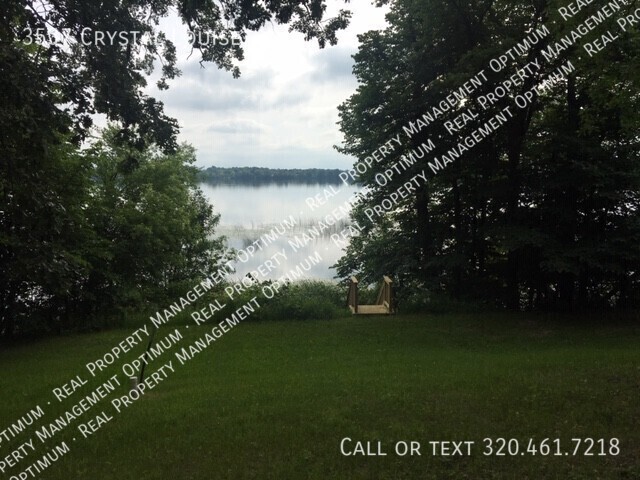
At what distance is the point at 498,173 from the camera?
47.5ft

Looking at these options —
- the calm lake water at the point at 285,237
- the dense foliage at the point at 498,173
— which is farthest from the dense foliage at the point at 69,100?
the calm lake water at the point at 285,237

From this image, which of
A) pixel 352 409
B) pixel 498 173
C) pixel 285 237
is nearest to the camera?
pixel 352 409

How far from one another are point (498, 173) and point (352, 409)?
10.3 m

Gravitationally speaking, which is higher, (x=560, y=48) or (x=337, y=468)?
(x=560, y=48)

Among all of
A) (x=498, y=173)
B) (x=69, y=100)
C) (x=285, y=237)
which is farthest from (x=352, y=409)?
(x=285, y=237)

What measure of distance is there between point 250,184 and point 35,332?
308 feet

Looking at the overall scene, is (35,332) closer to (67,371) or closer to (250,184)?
(67,371)

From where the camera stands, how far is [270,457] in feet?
17.1

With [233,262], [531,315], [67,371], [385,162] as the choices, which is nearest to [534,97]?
[385,162]

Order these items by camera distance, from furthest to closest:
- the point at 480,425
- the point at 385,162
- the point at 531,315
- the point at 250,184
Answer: the point at 250,184, the point at 385,162, the point at 531,315, the point at 480,425

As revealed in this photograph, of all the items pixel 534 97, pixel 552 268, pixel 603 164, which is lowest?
pixel 552 268

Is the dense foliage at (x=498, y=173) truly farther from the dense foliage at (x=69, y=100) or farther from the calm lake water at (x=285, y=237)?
the dense foliage at (x=69, y=100)

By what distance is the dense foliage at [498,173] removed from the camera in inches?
504

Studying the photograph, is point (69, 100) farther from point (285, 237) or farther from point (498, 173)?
point (285, 237)
